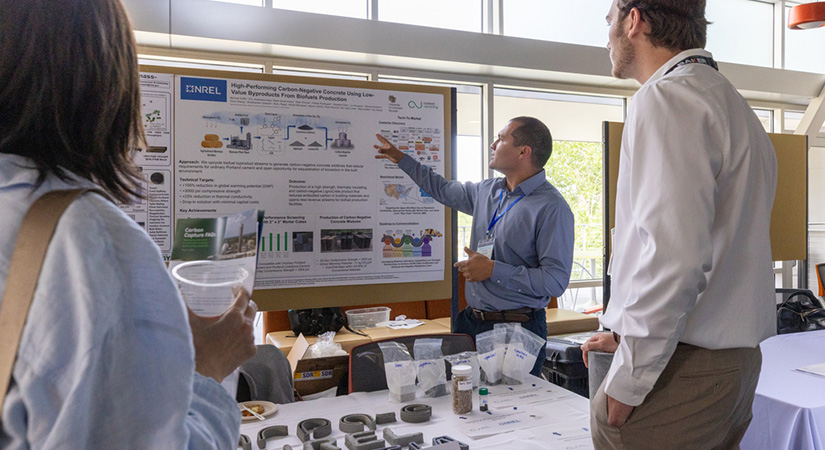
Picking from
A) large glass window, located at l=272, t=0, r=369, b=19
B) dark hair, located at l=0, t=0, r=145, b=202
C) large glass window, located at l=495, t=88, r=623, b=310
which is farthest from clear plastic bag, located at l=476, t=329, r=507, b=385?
large glass window, located at l=495, t=88, r=623, b=310

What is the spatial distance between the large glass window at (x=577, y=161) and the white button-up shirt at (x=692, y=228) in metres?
4.28

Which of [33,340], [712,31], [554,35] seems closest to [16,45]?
[33,340]

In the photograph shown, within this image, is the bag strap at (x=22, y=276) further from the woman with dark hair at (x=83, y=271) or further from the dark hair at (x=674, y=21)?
the dark hair at (x=674, y=21)

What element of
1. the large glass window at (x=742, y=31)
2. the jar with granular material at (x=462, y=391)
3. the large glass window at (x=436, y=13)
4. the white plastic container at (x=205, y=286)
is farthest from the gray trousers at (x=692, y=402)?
the large glass window at (x=742, y=31)

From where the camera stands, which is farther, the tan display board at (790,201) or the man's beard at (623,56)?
the tan display board at (790,201)

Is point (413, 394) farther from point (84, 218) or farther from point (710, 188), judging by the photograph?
point (84, 218)

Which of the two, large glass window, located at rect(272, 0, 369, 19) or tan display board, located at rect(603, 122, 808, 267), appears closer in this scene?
tan display board, located at rect(603, 122, 808, 267)

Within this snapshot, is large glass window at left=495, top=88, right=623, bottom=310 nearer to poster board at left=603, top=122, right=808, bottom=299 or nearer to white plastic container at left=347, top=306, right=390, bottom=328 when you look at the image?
poster board at left=603, top=122, right=808, bottom=299

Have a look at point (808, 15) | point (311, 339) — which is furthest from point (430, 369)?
point (808, 15)

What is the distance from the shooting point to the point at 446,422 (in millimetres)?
1641

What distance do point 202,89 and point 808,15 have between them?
3.14 metres

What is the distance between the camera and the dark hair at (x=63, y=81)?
0.55 m

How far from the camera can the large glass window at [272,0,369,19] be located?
4562mm

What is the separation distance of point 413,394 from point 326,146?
1.20 metres
